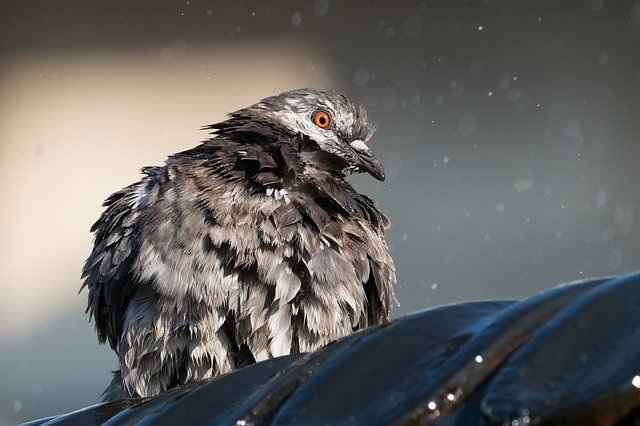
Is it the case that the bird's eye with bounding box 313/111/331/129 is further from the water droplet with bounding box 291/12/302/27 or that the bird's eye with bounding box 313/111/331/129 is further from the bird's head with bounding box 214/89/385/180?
the water droplet with bounding box 291/12/302/27

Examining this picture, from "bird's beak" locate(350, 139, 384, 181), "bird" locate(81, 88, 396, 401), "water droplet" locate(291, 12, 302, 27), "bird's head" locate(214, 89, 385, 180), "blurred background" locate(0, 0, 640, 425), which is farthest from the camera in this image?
"water droplet" locate(291, 12, 302, 27)

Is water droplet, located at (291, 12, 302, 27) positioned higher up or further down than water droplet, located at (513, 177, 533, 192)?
higher up

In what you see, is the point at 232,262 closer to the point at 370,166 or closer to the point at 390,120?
the point at 370,166

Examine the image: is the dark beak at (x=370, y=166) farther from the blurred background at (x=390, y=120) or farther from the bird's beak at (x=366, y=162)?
the blurred background at (x=390, y=120)

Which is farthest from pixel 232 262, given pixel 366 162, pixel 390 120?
pixel 390 120

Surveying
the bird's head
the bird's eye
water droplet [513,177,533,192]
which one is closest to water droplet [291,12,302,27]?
water droplet [513,177,533,192]

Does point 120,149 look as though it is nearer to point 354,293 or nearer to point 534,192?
point 534,192
